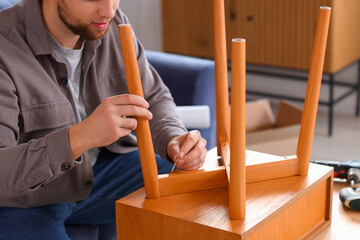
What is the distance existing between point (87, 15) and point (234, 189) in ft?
1.83

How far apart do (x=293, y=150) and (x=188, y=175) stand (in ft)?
3.90

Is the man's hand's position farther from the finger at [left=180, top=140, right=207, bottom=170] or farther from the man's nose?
the man's nose

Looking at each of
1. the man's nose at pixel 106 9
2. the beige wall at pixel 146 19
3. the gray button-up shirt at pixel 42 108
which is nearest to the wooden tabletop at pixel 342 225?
the gray button-up shirt at pixel 42 108

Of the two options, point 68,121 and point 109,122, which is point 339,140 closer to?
point 68,121

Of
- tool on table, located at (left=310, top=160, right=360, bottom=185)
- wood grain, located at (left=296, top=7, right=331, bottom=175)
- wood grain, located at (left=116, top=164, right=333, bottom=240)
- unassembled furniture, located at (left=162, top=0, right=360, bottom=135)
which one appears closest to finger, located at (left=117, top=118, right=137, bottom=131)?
wood grain, located at (left=116, top=164, right=333, bottom=240)

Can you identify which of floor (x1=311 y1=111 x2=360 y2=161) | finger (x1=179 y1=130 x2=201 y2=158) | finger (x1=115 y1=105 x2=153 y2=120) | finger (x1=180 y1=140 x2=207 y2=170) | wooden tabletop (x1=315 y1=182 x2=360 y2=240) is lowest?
floor (x1=311 y1=111 x2=360 y2=161)

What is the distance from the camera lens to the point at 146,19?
340cm

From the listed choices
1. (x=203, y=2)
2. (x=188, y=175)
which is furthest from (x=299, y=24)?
(x=188, y=175)

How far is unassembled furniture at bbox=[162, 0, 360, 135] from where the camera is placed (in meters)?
2.59

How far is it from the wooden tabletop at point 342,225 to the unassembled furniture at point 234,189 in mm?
18

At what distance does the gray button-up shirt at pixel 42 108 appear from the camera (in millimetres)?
1065

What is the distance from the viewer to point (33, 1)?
1271 millimetres

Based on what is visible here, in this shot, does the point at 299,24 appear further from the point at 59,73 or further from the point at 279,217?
the point at 279,217

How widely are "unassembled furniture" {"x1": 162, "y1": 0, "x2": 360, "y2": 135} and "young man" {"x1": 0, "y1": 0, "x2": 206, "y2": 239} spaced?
127cm
